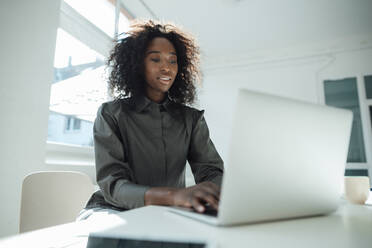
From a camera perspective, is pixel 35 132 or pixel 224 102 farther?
pixel 224 102

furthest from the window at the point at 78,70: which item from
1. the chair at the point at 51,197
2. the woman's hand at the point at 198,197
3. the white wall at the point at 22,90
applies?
the woman's hand at the point at 198,197

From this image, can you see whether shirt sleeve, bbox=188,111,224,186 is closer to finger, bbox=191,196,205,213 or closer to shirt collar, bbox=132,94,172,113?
shirt collar, bbox=132,94,172,113

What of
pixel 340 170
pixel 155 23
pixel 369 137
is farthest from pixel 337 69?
pixel 340 170

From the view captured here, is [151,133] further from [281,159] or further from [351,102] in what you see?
[351,102]

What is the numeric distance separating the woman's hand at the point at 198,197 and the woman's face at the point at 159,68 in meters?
0.78

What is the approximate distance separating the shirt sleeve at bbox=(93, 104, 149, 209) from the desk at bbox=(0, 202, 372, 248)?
0.68 feet

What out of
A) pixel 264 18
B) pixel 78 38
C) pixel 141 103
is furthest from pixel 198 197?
pixel 264 18

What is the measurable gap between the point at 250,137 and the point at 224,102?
4444 millimetres

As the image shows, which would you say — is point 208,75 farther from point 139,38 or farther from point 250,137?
point 250,137

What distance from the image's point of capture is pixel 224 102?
187 inches

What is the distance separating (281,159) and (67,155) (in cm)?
219

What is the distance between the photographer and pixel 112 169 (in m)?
0.84

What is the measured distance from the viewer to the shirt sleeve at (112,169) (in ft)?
2.25

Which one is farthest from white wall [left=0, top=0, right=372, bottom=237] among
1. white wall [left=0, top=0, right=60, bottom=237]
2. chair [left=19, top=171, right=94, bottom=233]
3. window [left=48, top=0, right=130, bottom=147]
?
chair [left=19, top=171, right=94, bottom=233]
